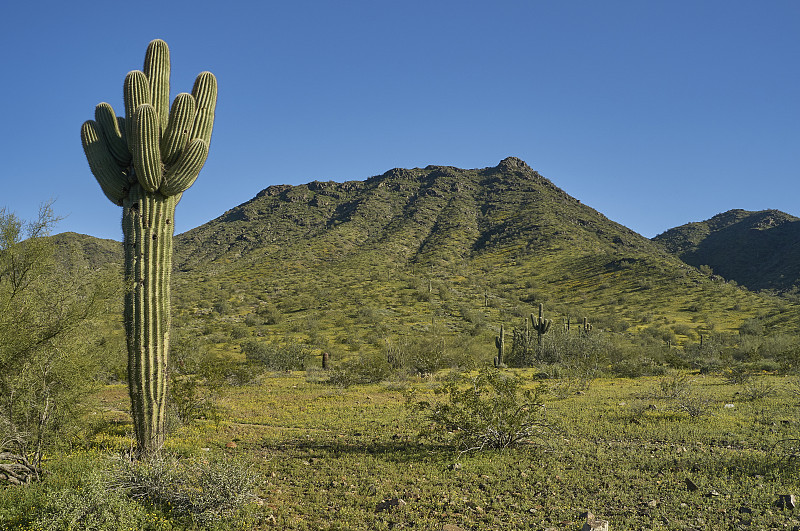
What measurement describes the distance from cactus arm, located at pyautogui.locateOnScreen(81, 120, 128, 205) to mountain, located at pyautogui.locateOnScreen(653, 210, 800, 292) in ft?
283

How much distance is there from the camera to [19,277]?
26.0 ft

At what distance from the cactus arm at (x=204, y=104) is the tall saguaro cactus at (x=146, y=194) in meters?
0.07

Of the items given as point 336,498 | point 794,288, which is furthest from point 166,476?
point 794,288

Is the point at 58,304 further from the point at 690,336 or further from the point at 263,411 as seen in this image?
the point at 690,336

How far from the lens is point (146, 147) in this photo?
24.5ft

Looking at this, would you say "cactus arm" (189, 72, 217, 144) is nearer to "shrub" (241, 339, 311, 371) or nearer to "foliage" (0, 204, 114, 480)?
"foliage" (0, 204, 114, 480)

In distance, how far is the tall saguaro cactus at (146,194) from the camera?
745 cm

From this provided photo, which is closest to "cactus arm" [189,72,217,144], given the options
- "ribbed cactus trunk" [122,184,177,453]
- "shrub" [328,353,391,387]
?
"ribbed cactus trunk" [122,184,177,453]

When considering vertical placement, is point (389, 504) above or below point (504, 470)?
above

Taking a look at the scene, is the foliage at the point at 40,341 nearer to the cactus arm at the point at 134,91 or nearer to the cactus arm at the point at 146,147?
the cactus arm at the point at 146,147

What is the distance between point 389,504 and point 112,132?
7.80m

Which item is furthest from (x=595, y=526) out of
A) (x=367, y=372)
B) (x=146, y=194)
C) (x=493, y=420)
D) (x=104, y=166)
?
(x=367, y=372)

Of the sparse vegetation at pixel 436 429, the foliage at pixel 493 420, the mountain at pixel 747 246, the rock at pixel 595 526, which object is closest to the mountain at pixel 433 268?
the sparse vegetation at pixel 436 429

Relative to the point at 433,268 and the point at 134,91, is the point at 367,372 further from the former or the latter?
the point at 433,268
